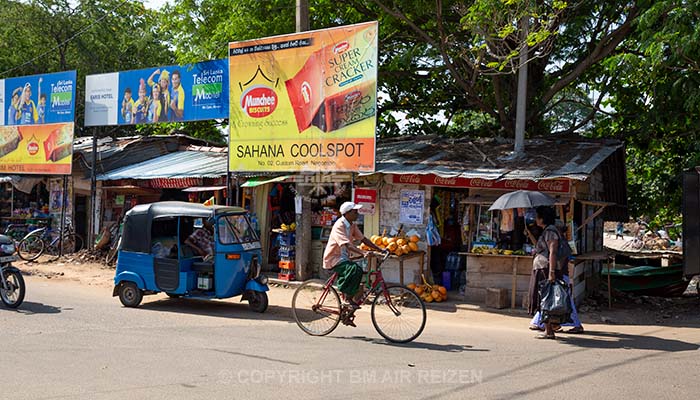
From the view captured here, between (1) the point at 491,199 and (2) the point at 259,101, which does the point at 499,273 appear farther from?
(2) the point at 259,101

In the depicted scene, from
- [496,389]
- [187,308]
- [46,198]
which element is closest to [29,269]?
[46,198]

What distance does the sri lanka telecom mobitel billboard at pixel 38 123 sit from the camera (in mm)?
19141

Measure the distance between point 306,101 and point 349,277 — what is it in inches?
246

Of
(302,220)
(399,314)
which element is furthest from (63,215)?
(399,314)

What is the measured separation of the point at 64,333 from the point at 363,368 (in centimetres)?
419

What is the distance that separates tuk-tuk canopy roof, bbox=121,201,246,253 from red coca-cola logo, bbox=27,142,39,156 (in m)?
10.4

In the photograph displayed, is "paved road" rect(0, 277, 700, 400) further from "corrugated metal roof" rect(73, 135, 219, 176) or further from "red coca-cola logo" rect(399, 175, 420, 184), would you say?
"corrugated metal roof" rect(73, 135, 219, 176)

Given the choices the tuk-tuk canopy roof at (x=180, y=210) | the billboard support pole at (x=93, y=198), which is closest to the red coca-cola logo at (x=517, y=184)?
the tuk-tuk canopy roof at (x=180, y=210)

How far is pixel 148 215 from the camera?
11062 mm

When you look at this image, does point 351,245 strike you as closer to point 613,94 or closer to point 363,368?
point 363,368

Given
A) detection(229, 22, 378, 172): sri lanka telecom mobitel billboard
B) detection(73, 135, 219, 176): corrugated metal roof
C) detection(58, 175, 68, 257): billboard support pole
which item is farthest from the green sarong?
detection(58, 175, 68, 257): billboard support pole

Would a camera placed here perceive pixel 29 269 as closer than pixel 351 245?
No

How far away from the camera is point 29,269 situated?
16.9 meters

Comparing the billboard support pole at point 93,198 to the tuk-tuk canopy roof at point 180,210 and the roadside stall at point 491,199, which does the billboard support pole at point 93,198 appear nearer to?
the tuk-tuk canopy roof at point 180,210
